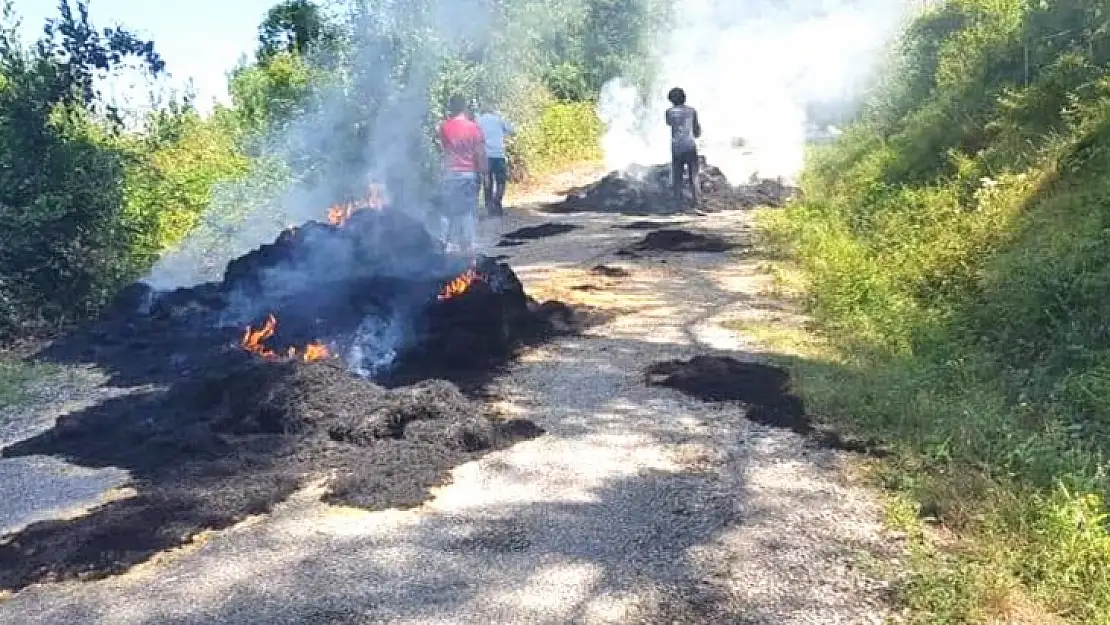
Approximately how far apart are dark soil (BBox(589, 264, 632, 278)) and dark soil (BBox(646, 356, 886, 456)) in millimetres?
3625

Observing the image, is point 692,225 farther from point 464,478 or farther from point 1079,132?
point 464,478

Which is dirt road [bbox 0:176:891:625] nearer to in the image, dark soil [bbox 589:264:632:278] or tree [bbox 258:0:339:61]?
dark soil [bbox 589:264:632:278]

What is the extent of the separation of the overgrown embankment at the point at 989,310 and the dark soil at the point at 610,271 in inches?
79.1

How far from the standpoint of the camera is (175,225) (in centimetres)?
1212

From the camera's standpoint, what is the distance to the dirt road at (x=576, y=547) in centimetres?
407

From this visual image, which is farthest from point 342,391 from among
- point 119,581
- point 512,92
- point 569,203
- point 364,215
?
point 512,92

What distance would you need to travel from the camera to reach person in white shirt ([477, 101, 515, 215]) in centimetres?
1523

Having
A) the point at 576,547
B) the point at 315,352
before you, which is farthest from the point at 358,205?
the point at 576,547

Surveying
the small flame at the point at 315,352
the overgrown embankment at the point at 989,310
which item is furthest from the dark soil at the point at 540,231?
the small flame at the point at 315,352

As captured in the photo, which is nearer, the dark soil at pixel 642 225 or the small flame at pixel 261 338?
the small flame at pixel 261 338

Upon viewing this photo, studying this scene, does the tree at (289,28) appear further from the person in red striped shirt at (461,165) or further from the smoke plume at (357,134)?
the person in red striped shirt at (461,165)

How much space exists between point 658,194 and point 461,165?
6158mm

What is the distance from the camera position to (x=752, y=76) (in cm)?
2636

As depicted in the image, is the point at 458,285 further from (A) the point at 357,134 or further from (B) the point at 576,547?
(A) the point at 357,134
